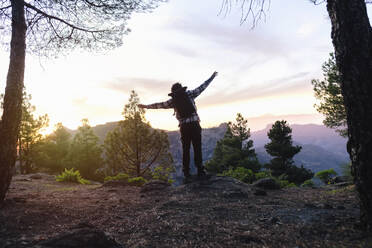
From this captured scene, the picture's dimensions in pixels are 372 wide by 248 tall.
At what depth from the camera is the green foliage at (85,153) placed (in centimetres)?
2881

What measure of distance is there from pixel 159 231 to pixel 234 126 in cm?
3458

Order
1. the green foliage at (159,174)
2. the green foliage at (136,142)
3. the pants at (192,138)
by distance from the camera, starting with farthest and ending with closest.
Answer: the green foliage at (136,142), the green foliage at (159,174), the pants at (192,138)

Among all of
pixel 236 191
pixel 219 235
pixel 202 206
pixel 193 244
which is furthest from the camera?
pixel 236 191

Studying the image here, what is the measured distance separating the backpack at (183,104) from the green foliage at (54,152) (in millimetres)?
29531

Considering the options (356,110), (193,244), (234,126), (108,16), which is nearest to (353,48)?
(356,110)

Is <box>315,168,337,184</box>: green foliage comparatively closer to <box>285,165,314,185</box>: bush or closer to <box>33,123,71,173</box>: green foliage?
<box>285,165,314,185</box>: bush

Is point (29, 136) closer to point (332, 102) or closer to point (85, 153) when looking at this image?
point (85, 153)

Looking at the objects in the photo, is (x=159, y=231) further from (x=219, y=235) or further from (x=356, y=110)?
(x=356, y=110)

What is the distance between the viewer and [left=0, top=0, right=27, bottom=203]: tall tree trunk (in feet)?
12.8

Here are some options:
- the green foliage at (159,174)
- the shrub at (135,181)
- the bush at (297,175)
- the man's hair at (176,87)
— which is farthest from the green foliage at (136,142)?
the bush at (297,175)

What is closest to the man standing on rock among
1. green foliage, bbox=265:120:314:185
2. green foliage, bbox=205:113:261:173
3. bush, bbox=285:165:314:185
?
green foliage, bbox=205:113:261:173

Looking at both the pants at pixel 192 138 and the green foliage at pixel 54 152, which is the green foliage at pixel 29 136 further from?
the pants at pixel 192 138

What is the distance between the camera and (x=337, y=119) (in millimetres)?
17891

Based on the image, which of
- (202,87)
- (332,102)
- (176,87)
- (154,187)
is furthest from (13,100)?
(332,102)
